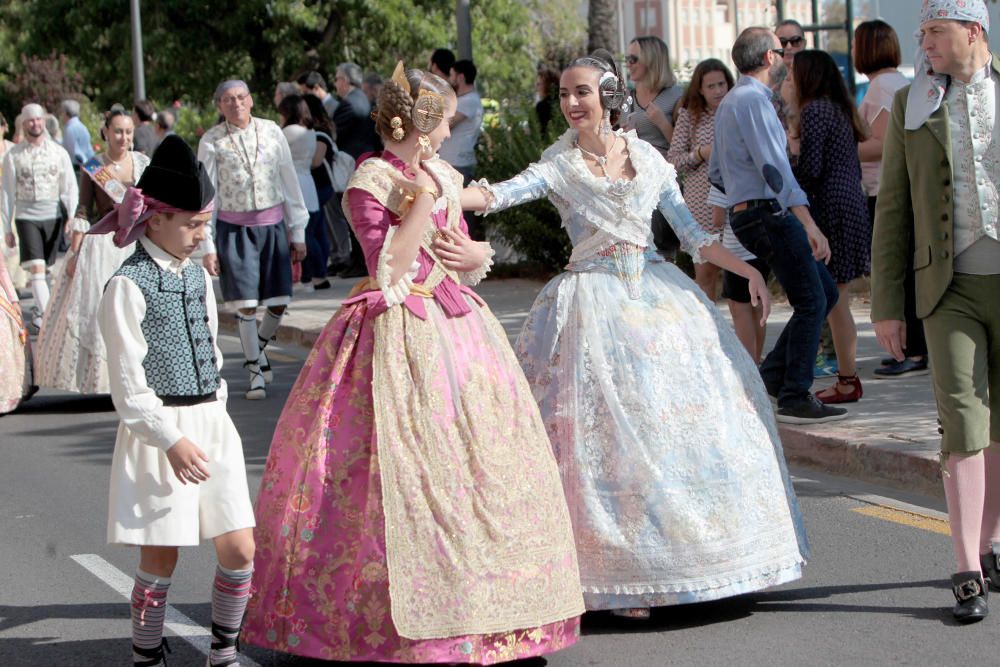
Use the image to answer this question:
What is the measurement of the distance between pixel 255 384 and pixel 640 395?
5.47m

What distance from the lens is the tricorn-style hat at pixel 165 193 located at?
4559 millimetres

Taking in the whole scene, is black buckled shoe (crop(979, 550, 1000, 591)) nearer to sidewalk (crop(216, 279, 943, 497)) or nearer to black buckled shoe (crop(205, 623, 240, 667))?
sidewalk (crop(216, 279, 943, 497))

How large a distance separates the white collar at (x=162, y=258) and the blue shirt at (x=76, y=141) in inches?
673

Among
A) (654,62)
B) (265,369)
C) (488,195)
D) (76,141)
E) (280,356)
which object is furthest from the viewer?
(76,141)

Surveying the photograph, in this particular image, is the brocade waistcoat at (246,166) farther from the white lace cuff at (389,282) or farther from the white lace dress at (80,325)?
the white lace cuff at (389,282)

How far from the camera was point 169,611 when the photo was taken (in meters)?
5.61

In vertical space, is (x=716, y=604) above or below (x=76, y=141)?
below

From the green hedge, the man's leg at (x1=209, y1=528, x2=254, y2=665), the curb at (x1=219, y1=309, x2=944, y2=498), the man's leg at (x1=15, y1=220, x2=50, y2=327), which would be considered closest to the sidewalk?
the curb at (x1=219, y1=309, x2=944, y2=498)

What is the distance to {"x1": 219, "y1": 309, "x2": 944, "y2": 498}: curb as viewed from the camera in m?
7.06

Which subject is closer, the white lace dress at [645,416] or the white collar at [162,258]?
the white collar at [162,258]

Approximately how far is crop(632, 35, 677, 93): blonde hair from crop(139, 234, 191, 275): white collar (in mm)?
5789

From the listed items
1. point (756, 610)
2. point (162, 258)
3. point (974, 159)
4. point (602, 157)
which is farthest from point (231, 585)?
point (974, 159)

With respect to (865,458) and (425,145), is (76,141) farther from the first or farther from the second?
(425,145)

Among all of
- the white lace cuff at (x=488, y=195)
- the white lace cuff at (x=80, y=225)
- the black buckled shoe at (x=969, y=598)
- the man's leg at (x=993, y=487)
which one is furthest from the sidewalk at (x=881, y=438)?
the white lace cuff at (x=80, y=225)
